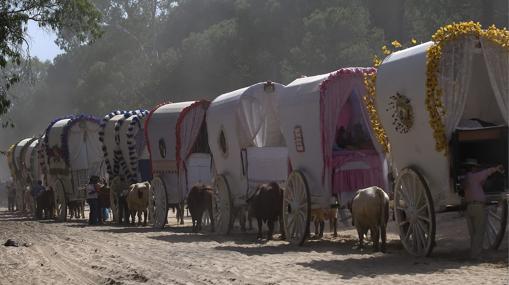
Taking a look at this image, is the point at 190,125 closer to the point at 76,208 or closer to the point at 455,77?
the point at 455,77

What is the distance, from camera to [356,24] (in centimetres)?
4538

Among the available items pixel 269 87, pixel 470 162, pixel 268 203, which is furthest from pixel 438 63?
pixel 269 87

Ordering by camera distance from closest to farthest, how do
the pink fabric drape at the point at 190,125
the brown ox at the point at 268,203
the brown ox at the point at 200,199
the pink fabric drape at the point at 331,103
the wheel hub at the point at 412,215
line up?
the wheel hub at the point at 412,215 → the pink fabric drape at the point at 331,103 → the brown ox at the point at 268,203 → the brown ox at the point at 200,199 → the pink fabric drape at the point at 190,125

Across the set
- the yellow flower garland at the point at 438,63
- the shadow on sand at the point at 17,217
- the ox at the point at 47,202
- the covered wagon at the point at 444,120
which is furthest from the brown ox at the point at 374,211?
the shadow on sand at the point at 17,217

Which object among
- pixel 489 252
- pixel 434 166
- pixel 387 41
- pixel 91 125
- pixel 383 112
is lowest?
pixel 489 252

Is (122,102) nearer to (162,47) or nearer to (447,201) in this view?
(162,47)

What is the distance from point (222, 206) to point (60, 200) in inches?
534

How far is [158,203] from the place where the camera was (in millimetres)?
26500

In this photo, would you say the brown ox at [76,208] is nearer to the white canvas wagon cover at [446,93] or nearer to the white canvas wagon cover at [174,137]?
the white canvas wagon cover at [174,137]

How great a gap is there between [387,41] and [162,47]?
1142 inches

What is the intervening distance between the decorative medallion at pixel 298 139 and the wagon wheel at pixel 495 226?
4.04 meters

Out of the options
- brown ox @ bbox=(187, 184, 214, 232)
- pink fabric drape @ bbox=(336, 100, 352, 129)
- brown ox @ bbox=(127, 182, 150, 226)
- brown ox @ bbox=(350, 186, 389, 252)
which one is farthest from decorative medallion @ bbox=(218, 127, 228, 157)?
brown ox @ bbox=(350, 186, 389, 252)

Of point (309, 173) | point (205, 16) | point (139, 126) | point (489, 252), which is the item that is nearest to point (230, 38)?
point (205, 16)

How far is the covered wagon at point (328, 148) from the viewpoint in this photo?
1728 cm
